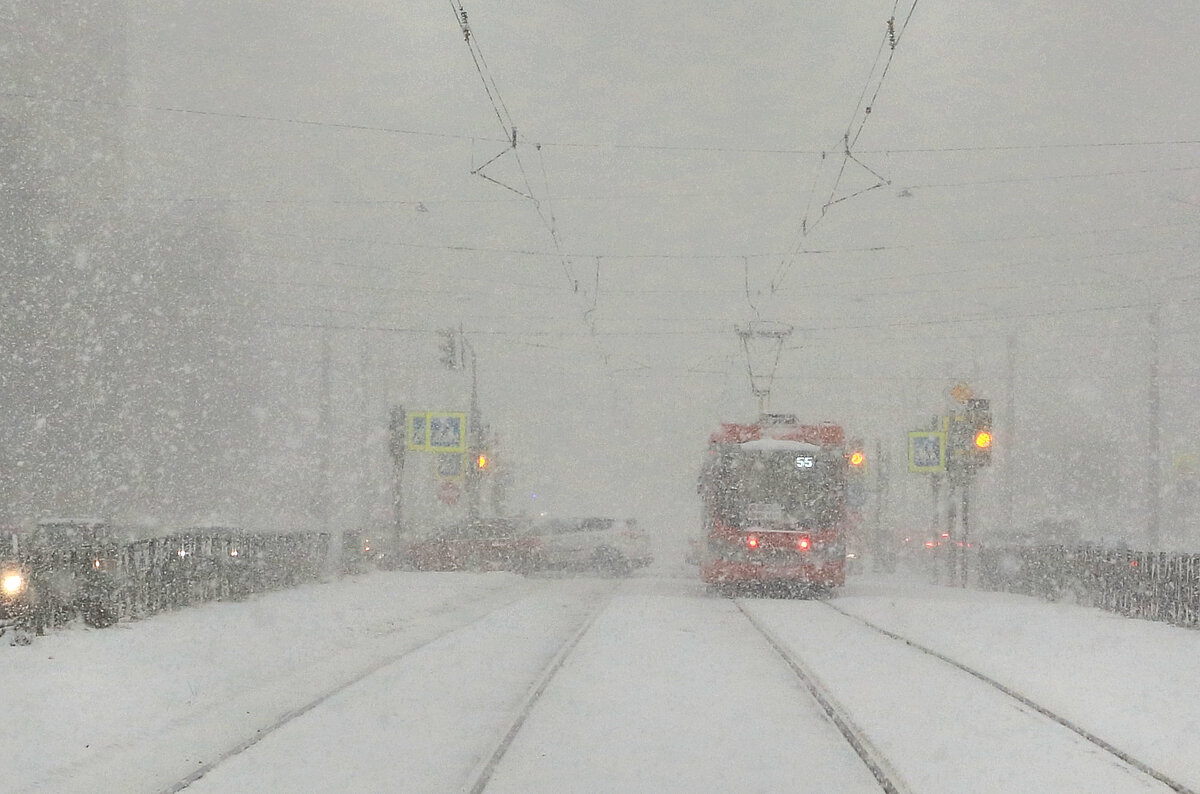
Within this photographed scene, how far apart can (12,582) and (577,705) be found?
711 cm

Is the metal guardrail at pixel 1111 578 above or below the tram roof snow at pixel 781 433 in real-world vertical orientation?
below

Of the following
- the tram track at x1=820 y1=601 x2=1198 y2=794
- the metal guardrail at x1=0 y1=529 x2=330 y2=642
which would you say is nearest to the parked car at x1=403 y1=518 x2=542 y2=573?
the metal guardrail at x1=0 y1=529 x2=330 y2=642

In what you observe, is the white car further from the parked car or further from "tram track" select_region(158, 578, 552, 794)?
"tram track" select_region(158, 578, 552, 794)

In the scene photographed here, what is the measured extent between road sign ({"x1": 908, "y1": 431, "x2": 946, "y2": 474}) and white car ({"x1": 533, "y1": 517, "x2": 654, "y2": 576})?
27.8 feet

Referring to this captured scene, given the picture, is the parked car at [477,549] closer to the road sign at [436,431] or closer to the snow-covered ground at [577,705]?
the road sign at [436,431]

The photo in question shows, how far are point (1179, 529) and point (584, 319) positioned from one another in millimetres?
32824

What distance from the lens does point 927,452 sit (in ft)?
106

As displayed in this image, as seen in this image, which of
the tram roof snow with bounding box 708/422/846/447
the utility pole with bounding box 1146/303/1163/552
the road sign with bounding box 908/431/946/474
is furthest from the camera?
the utility pole with bounding box 1146/303/1163/552

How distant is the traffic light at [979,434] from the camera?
26156 mm

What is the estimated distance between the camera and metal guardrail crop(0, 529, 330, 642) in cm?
1397

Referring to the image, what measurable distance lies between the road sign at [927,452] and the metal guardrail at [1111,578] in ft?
9.12

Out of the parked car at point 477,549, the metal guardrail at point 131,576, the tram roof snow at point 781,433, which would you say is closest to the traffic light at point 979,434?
the tram roof snow at point 781,433

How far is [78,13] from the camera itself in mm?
68500

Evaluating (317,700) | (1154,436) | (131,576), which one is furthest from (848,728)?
(1154,436)
